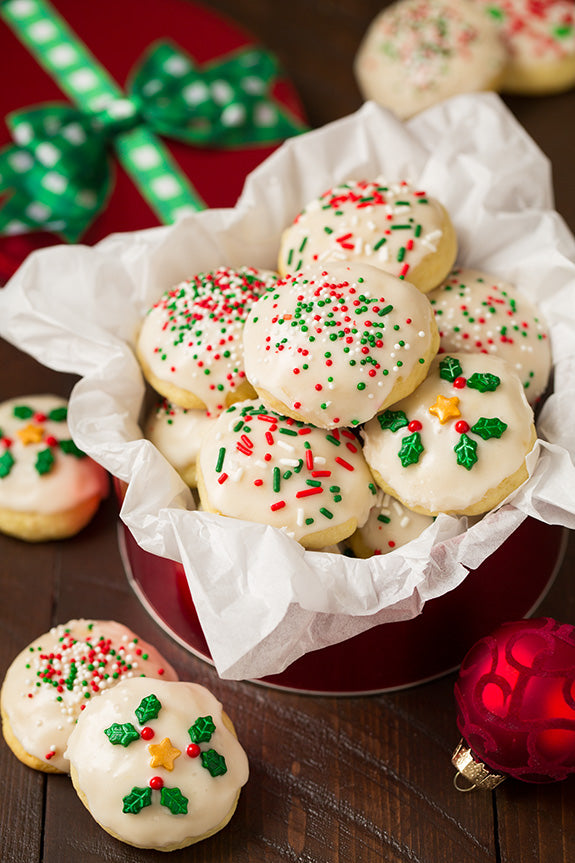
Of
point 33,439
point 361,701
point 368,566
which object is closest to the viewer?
point 368,566

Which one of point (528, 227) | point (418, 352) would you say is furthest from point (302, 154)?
point (418, 352)

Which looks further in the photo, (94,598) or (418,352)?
(94,598)

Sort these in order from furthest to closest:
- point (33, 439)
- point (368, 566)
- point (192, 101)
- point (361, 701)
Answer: point (192, 101) < point (33, 439) < point (361, 701) < point (368, 566)

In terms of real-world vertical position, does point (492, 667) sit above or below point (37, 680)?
below

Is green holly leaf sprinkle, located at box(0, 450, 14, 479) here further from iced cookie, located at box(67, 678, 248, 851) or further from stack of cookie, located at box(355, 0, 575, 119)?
stack of cookie, located at box(355, 0, 575, 119)

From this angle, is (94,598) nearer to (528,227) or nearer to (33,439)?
(33,439)

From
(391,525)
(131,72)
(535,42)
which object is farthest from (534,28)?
(391,525)

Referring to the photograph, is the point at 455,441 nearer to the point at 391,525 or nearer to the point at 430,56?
the point at 391,525

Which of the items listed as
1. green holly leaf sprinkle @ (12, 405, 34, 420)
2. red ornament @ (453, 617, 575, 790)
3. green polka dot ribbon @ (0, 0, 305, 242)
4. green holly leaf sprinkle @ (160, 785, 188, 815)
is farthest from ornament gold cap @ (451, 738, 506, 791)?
green polka dot ribbon @ (0, 0, 305, 242)
